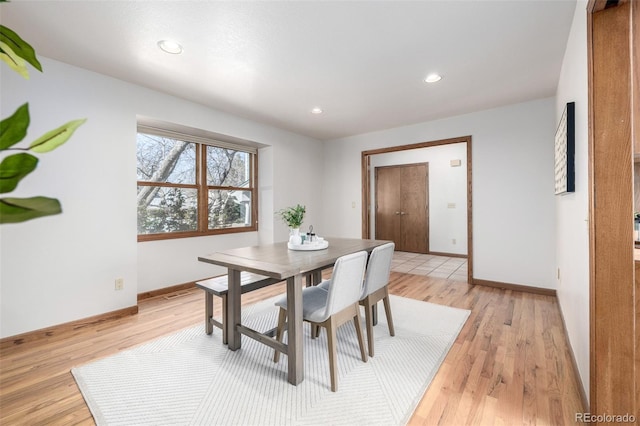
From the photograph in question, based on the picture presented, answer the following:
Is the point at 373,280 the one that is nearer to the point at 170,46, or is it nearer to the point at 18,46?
the point at 18,46

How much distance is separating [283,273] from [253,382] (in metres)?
0.75

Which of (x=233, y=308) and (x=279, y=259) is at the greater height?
(x=279, y=259)

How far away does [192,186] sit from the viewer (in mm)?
3895

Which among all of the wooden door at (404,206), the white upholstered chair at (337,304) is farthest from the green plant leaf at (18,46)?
the wooden door at (404,206)

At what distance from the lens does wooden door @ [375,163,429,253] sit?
20.8ft

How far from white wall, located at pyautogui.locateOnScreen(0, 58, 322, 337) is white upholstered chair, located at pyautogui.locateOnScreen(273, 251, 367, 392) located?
76.2 inches

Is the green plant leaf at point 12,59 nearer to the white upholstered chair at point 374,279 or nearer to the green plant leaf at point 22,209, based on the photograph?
the green plant leaf at point 22,209

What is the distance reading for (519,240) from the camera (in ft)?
11.9

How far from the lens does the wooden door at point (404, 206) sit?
6344 millimetres

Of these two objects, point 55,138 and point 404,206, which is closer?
point 55,138

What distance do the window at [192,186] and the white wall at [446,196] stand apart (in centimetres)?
320

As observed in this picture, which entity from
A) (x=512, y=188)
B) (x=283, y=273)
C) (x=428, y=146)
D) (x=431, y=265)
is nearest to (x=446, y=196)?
(x=431, y=265)

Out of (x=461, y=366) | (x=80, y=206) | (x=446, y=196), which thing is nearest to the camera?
(x=461, y=366)

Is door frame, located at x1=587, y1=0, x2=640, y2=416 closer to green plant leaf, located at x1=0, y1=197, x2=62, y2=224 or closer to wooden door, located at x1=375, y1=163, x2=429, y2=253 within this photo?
green plant leaf, located at x1=0, y1=197, x2=62, y2=224
